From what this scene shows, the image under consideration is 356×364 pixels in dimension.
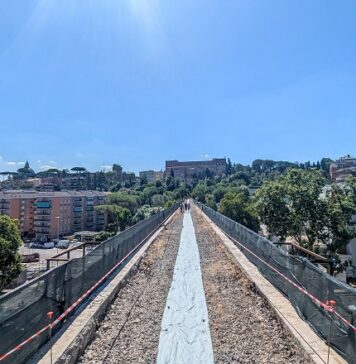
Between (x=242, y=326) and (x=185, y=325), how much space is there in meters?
1.09

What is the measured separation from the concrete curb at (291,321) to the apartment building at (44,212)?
88292mm

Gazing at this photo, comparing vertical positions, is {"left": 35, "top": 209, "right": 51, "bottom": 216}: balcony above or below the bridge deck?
below

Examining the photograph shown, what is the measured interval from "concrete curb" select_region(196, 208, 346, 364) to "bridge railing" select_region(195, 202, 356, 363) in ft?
0.36

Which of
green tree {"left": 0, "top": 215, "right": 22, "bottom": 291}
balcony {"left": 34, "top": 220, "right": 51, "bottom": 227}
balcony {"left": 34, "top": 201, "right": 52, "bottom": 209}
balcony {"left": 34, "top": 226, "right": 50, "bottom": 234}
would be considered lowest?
balcony {"left": 34, "top": 226, "right": 50, "bottom": 234}

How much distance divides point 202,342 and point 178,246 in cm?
1201

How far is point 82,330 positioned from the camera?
6051mm

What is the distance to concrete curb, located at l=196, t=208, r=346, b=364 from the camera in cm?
511

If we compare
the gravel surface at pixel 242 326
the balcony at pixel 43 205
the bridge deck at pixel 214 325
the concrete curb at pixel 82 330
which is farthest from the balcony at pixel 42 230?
the concrete curb at pixel 82 330

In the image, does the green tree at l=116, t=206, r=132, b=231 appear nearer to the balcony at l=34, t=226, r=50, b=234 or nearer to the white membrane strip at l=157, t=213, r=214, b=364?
the balcony at l=34, t=226, r=50, b=234

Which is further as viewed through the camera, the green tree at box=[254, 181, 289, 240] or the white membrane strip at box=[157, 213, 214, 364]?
the green tree at box=[254, 181, 289, 240]

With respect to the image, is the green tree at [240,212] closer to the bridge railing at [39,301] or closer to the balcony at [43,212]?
the bridge railing at [39,301]

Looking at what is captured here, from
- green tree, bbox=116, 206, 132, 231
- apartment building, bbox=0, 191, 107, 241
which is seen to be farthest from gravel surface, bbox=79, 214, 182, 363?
green tree, bbox=116, 206, 132, 231

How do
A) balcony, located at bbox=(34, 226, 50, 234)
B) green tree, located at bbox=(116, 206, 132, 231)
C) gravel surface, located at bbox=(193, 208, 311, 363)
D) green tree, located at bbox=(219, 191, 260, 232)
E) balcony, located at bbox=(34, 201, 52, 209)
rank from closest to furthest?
gravel surface, located at bbox=(193, 208, 311, 363) < green tree, located at bbox=(219, 191, 260, 232) < balcony, located at bbox=(34, 201, 52, 209) < balcony, located at bbox=(34, 226, 50, 234) < green tree, located at bbox=(116, 206, 132, 231)

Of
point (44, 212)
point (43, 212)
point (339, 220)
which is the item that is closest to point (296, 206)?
point (339, 220)
